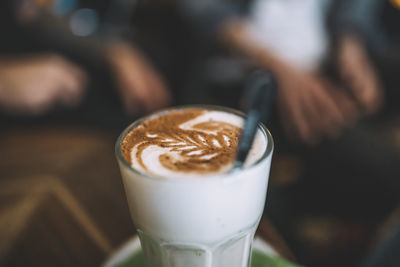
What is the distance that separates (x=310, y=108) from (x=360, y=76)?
31 centimetres

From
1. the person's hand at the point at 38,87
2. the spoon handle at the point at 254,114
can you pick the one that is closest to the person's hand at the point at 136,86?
the person's hand at the point at 38,87

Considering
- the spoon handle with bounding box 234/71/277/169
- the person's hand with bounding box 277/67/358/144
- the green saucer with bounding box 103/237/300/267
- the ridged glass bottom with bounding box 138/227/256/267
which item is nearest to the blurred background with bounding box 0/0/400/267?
the person's hand with bounding box 277/67/358/144

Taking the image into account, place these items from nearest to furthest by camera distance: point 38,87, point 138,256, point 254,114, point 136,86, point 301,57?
point 254,114 → point 138,256 → point 38,87 → point 136,86 → point 301,57

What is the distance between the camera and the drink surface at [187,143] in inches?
19.0

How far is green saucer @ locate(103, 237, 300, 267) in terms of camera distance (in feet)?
2.15

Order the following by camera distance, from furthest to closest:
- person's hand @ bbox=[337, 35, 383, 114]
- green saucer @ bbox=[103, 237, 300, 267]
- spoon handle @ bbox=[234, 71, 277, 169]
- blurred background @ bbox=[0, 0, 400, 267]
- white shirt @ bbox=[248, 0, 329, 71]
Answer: white shirt @ bbox=[248, 0, 329, 71]
person's hand @ bbox=[337, 35, 383, 114]
blurred background @ bbox=[0, 0, 400, 267]
green saucer @ bbox=[103, 237, 300, 267]
spoon handle @ bbox=[234, 71, 277, 169]

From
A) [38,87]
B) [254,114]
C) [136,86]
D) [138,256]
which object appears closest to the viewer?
[254,114]

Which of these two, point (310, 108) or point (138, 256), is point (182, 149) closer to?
point (138, 256)

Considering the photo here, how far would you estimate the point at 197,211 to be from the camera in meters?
0.47

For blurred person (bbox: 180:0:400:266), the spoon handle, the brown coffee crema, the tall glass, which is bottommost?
blurred person (bbox: 180:0:400:266)

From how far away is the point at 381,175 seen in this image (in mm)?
1335

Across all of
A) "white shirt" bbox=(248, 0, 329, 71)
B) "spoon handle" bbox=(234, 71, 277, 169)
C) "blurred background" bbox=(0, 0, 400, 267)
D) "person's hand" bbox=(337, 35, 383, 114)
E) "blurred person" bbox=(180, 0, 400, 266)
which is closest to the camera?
"spoon handle" bbox=(234, 71, 277, 169)

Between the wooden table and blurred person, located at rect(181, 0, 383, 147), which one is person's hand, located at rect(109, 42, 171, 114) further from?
the wooden table

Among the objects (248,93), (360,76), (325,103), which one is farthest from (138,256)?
(360,76)
